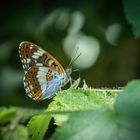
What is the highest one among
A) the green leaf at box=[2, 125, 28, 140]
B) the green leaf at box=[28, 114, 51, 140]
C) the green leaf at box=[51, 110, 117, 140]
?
the green leaf at box=[51, 110, 117, 140]

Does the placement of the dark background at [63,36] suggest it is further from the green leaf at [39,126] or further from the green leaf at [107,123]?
the green leaf at [107,123]

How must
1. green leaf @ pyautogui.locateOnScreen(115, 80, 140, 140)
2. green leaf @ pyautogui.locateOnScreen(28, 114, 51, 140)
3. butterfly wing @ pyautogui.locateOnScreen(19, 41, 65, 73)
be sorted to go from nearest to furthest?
green leaf @ pyautogui.locateOnScreen(115, 80, 140, 140)
green leaf @ pyautogui.locateOnScreen(28, 114, 51, 140)
butterfly wing @ pyautogui.locateOnScreen(19, 41, 65, 73)

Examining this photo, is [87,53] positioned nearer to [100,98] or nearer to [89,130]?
[100,98]

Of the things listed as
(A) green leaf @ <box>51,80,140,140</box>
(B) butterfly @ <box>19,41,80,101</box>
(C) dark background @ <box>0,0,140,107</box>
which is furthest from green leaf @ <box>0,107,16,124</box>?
(C) dark background @ <box>0,0,140,107</box>

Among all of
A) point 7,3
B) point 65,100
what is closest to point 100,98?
point 65,100

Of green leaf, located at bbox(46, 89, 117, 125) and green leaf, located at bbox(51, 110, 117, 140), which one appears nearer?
green leaf, located at bbox(51, 110, 117, 140)

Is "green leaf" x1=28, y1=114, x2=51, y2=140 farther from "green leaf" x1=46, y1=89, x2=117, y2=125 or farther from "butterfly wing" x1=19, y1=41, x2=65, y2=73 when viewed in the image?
"butterfly wing" x1=19, y1=41, x2=65, y2=73

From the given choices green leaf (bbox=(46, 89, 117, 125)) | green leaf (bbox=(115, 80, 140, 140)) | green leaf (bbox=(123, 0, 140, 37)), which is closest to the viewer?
green leaf (bbox=(115, 80, 140, 140))

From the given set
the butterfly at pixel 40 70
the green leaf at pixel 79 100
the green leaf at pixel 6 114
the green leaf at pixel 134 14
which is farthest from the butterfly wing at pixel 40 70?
the green leaf at pixel 79 100
